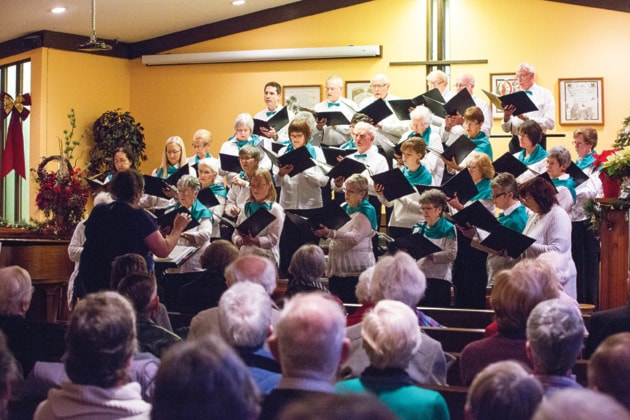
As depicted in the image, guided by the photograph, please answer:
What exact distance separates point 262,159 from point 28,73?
189 inches

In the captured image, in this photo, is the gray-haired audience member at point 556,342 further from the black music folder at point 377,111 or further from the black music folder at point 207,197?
the black music folder at point 377,111

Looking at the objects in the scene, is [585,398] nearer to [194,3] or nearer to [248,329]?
[248,329]

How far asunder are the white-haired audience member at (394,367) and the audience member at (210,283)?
1.92 m

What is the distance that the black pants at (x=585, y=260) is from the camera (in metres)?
6.90

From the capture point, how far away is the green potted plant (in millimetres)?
11062

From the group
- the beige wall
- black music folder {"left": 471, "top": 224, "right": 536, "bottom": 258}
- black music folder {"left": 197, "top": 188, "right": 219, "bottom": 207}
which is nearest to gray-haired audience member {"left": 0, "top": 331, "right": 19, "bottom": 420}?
black music folder {"left": 471, "top": 224, "right": 536, "bottom": 258}

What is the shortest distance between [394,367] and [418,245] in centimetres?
325

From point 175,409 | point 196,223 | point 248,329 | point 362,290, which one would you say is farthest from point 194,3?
point 175,409

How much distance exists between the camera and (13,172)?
11.9 meters

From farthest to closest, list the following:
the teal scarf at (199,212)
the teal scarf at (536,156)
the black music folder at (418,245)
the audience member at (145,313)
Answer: the teal scarf at (536,156), the teal scarf at (199,212), the black music folder at (418,245), the audience member at (145,313)

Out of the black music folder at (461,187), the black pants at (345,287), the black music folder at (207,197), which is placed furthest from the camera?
the black music folder at (207,197)

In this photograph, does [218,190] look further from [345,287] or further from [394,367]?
[394,367]

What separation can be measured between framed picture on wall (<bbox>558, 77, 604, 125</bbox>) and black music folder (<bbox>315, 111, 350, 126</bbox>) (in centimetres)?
316

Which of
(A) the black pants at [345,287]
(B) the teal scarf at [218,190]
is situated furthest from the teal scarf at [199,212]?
(A) the black pants at [345,287]
